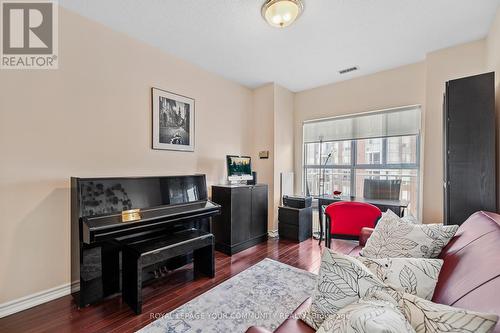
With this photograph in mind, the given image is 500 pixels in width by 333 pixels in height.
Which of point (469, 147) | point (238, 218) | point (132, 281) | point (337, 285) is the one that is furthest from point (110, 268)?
point (469, 147)

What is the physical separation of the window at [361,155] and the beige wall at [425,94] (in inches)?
7.4

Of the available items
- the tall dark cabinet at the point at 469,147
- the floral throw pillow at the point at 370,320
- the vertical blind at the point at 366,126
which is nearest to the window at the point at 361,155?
the vertical blind at the point at 366,126

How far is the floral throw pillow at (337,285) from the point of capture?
35.5 inches

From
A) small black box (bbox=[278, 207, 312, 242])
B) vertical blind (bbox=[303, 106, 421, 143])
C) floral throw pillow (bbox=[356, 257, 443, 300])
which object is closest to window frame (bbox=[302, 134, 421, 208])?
vertical blind (bbox=[303, 106, 421, 143])

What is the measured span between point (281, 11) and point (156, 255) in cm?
252

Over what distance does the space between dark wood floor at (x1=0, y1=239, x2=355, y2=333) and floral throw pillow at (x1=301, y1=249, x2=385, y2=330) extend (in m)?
1.52

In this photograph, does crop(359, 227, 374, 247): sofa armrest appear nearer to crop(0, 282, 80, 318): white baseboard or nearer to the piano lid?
the piano lid

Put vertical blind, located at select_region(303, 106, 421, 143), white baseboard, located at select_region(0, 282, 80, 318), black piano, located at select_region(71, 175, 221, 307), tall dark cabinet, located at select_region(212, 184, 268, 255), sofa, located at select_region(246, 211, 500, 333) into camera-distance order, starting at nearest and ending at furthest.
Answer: sofa, located at select_region(246, 211, 500, 333), white baseboard, located at select_region(0, 282, 80, 318), black piano, located at select_region(71, 175, 221, 307), tall dark cabinet, located at select_region(212, 184, 268, 255), vertical blind, located at select_region(303, 106, 421, 143)

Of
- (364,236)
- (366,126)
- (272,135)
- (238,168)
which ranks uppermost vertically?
(366,126)

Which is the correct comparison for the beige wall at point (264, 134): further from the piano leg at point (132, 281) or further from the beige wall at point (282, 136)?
the piano leg at point (132, 281)

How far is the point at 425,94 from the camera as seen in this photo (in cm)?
304

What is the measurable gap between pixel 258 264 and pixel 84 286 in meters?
1.81

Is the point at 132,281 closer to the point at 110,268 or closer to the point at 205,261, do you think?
the point at 110,268

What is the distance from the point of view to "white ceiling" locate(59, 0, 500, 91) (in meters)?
2.09
